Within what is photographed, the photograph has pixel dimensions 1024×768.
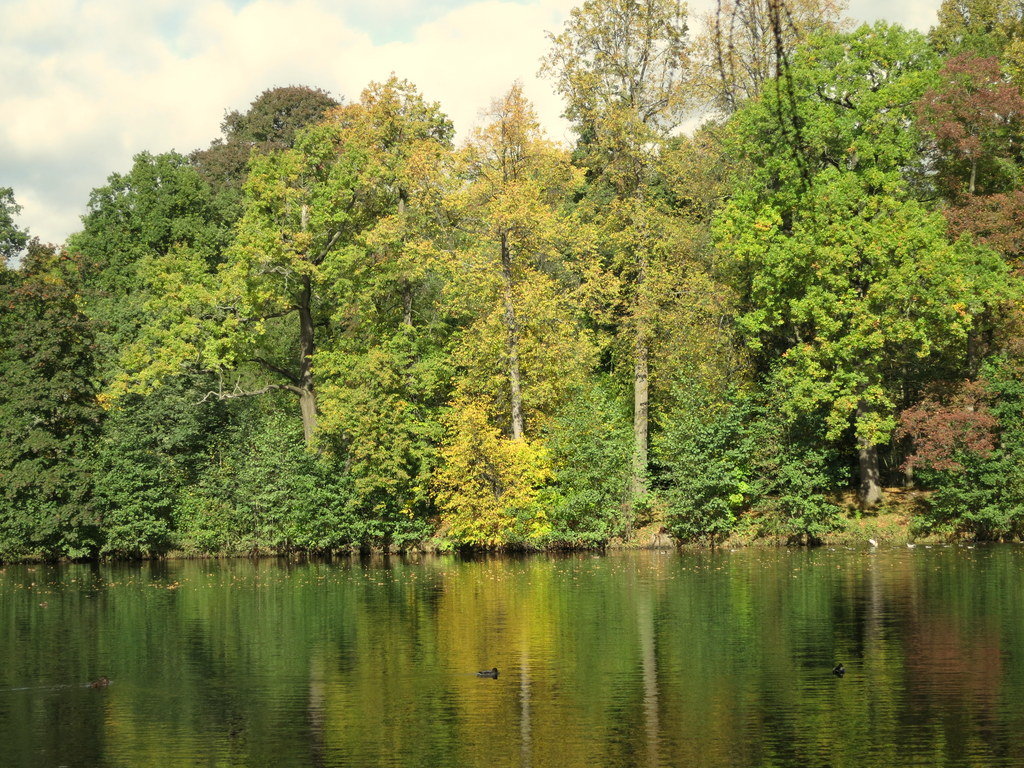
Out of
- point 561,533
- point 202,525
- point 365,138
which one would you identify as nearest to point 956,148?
point 561,533

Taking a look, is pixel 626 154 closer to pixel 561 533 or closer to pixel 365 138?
pixel 365 138

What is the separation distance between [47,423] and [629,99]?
29452 mm

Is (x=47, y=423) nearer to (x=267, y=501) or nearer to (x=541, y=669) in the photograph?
(x=267, y=501)

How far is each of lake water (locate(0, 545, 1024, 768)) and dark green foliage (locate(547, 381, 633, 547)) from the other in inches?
338

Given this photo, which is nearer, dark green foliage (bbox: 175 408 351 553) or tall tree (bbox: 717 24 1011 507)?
tall tree (bbox: 717 24 1011 507)

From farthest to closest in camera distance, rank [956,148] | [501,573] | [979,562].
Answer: [956,148]
[501,573]
[979,562]

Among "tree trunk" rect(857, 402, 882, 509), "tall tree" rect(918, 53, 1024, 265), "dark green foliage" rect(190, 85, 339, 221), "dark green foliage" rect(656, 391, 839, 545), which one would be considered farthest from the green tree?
"dark green foliage" rect(190, 85, 339, 221)

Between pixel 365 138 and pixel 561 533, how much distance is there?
2040 cm

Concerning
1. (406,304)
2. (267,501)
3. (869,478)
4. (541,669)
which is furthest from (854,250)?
(541,669)

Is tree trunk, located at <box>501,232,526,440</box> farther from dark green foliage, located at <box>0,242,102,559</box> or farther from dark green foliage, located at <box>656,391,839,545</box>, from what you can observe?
dark green foliage, located at <box>0,242,102,559</box>

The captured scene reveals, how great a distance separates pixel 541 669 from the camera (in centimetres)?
2300

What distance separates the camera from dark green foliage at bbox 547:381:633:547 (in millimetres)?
49125

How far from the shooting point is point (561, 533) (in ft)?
161

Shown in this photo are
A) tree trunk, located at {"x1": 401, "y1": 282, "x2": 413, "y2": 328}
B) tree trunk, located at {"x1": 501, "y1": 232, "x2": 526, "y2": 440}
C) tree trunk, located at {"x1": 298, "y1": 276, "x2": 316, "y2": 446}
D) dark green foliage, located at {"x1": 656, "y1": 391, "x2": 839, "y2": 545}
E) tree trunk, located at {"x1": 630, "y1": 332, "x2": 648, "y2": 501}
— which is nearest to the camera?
A: dark green foliage, located at {"x1": 656, "y1": 391, "x2": 839, "y2": 545}
